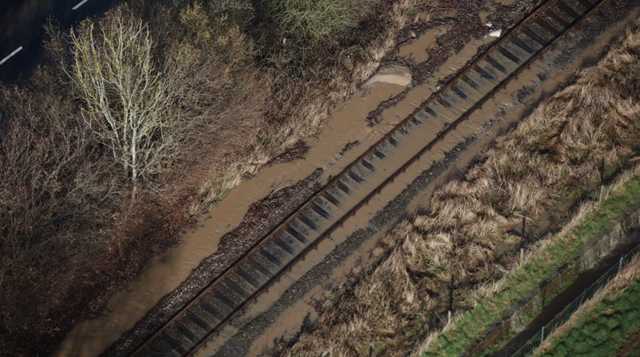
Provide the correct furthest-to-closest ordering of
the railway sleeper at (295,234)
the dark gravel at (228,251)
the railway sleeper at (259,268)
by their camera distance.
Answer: the railway sleeper at (295,234) < the railway sleeper at (259,268) < the dark gravel at (228,251)

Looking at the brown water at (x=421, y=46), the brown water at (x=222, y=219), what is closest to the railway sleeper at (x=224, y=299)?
the brown water at (x=222, y=219)

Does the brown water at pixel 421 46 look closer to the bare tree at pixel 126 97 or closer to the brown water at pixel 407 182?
the brown water at pixel 407 182

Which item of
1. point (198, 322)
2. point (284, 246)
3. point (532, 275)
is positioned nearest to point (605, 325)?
point (532, 275)

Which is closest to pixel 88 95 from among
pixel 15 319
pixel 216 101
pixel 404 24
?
Answer: pixel 216 101

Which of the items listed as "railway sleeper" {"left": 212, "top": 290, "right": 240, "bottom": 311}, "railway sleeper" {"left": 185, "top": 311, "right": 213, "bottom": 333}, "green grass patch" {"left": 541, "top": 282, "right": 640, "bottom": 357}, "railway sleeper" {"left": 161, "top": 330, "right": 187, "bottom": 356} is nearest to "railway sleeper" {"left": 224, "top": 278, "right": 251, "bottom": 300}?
"railway sleeper" {"left": 212, "top": 290, "right": 240, "bottom": 311}

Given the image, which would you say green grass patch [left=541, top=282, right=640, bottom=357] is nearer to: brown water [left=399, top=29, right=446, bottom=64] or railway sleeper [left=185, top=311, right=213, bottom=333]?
railway sleeper [left=185, top=311, right=213, bottom=333]

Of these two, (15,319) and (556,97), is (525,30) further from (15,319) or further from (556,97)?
(15,319)
